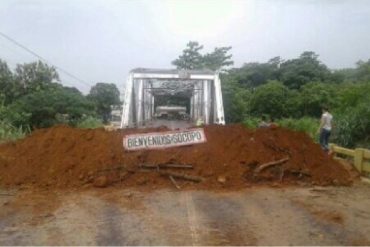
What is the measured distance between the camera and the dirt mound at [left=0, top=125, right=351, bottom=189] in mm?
7008

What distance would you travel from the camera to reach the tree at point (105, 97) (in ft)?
133

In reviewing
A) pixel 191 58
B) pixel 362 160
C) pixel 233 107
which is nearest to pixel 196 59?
pixel 191 58

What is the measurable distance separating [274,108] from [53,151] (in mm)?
24331

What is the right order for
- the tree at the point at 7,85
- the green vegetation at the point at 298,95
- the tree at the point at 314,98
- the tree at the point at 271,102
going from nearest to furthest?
the green vegetation at the point at 298,95 < the tree at the point at 314,98 < the tree at the point at 271,102 < the tree at the point at 7,85

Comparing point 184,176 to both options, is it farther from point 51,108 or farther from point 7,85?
point 7,85

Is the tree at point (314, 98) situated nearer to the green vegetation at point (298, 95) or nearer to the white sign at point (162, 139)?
the green vegetation at point (298, 95)

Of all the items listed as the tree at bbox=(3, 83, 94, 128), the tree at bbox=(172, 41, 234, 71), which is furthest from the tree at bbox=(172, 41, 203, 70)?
the tree at bbox=(3, 83, 94, 128)

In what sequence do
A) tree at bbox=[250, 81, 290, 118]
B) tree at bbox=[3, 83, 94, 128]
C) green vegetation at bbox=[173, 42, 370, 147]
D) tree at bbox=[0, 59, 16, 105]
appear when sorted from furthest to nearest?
tree at bbox=[0, 59, 16, 105] < tree at bbox=[250, 81, 290, 118] < tree at bbox=[3, 83, 94, 128] < green vegetation at bbox=[173, 42, 370, 147]

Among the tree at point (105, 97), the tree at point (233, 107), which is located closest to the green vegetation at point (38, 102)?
the tree at point (105, 97)

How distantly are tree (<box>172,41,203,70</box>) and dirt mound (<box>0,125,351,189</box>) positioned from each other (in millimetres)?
28870

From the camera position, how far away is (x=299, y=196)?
6293 mm

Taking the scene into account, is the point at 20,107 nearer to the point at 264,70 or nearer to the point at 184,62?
the point at 184,62

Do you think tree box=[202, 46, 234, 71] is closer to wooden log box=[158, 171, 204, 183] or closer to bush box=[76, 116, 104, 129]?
bush box=[76, 116, 104, 129]

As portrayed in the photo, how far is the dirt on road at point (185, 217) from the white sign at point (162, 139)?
3.51 ft
